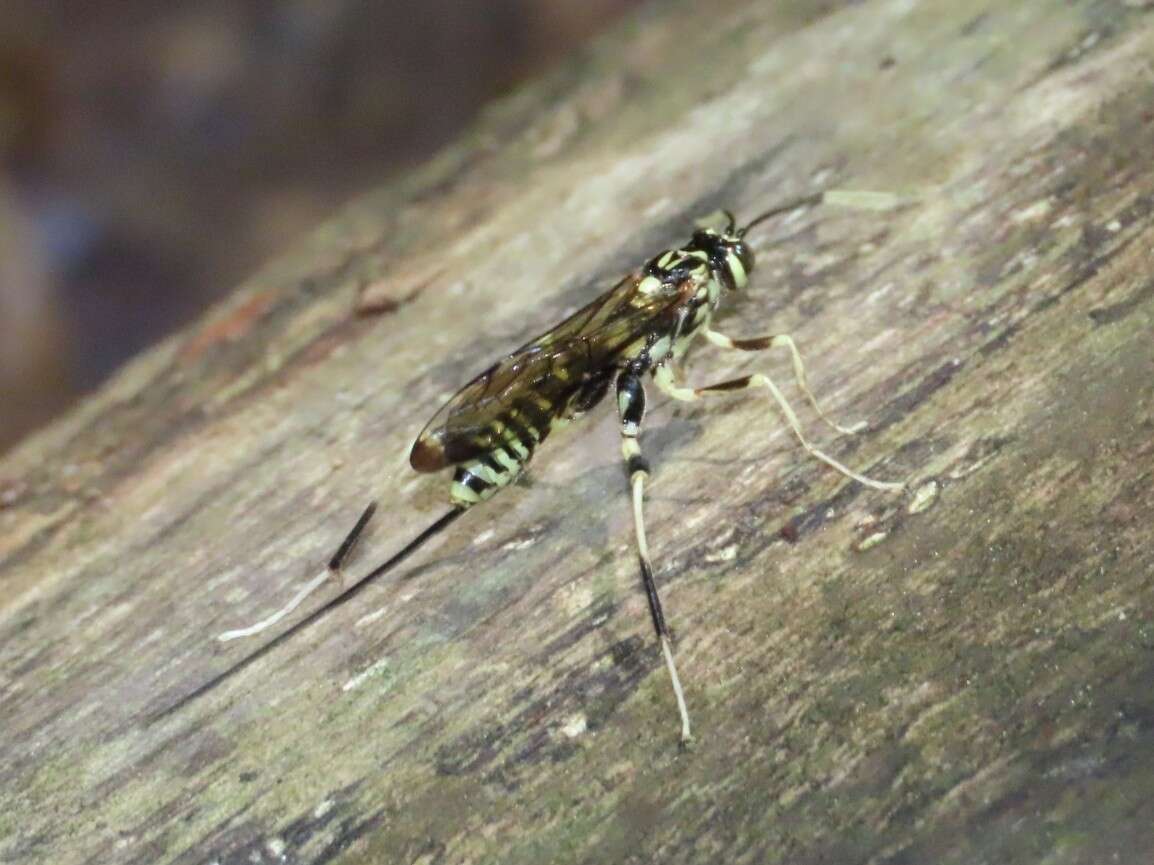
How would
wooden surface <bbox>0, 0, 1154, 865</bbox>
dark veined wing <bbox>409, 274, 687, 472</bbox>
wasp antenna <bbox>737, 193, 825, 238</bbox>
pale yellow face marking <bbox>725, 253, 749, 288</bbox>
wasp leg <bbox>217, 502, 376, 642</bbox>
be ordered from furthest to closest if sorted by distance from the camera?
wasp antenna <bbox>737, 193, 825, 238</bbox>
pale yellow face marking <bbox>725, 253, 749, 288</bbox>
dark veined wing <bbox>409, 274, 687, 472</bbox>
wasp leg <bbox>217, 502, 376, 642</bbox>
wooden surface <bbox>0, 0, 1154, 865</bbox>

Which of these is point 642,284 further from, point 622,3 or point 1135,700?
point 622,3

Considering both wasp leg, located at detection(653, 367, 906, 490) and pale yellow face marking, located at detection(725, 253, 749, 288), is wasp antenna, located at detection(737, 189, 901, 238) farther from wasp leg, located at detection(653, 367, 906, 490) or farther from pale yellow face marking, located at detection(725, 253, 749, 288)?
wasp leg, located at detection(653, 367, 906, 490)

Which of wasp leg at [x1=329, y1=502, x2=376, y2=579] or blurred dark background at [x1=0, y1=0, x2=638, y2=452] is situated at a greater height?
blurred dark background at [x1=0, y1=0, x2=638, y2=452]

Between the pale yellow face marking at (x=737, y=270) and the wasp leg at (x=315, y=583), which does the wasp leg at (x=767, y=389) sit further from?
the wasp leg at (x=315, y=583)

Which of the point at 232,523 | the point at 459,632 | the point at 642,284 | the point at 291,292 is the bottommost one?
the point at 459,632

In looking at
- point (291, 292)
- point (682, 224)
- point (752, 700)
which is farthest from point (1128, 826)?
point (291, 292)

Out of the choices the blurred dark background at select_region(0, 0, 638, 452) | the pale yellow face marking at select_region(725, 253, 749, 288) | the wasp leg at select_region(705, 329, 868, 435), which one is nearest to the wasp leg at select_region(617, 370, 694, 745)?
the wasp leg at select_region(705, 329, 868, 435)

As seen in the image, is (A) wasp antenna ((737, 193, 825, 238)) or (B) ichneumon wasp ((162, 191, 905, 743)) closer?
(B) ichneumon wasp ((162, 191, 905, 743))

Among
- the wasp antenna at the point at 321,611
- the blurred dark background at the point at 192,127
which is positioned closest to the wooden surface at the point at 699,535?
the wasp antenna at the point at 321,611
